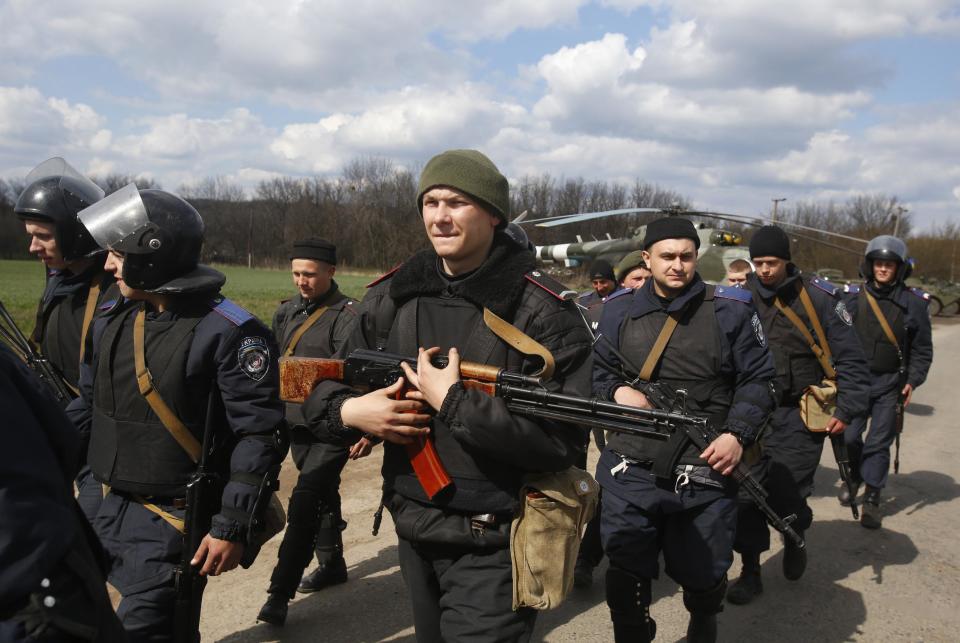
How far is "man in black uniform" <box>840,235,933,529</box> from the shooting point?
21.6ft

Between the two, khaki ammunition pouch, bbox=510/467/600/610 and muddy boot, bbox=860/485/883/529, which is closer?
khaki ammunition pouch, bbox=510/467/600/610

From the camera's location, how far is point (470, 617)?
2.30m

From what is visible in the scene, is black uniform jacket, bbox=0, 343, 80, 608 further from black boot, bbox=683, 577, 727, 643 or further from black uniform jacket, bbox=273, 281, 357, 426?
black uniform jacket, bbox=273, 281, 357, 426

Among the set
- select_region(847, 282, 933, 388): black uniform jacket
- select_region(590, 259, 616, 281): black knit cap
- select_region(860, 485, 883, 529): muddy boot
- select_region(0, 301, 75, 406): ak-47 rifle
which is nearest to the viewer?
select_region(0, 301, 75, 406): ak-47 rifle

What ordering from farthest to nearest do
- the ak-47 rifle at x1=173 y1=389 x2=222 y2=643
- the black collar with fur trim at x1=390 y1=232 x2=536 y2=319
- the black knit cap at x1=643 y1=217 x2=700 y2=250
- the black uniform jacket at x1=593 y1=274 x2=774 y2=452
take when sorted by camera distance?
the black knit cap at x1=643 y1=217 x2=700 y2=250 < the black uniform jacket at x1=593 y1=274 x2=774 y2=452 < the ak-47 rifle at x1=173 y1=389 x2=222 y2=643 < the black collar with fur trim at x1=390 y1=232 x2=536 y2=319

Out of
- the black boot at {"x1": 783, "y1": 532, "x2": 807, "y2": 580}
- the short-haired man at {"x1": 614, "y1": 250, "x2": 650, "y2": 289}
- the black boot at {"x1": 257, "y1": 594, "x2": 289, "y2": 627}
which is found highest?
the short-haired man at {"x1": 614, "y1": 250, "x2": 650, "y2": 289}

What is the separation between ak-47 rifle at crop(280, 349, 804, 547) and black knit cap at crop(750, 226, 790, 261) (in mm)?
3009

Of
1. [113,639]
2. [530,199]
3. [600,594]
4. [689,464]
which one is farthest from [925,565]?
[530,199]

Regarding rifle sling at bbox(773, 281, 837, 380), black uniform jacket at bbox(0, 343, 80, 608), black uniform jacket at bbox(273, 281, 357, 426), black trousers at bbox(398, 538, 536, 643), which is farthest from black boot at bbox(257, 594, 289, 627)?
rifle sling at bbox(773, 281, 837, 380)

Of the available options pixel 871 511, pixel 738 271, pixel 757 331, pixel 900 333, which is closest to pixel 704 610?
pixel 757 331

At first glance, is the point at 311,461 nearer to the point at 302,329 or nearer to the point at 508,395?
the point at 302,329

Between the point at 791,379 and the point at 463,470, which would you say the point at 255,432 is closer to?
the point at 463,470

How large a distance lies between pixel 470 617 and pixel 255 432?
114 centimetres

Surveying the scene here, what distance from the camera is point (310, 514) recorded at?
426cm
